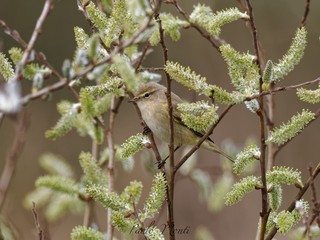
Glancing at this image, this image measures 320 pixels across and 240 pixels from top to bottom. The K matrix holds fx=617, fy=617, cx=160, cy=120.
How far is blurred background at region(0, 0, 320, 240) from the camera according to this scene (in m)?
5.77

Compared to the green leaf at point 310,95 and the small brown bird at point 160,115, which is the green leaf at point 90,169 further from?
the small brown bird at point 160,115

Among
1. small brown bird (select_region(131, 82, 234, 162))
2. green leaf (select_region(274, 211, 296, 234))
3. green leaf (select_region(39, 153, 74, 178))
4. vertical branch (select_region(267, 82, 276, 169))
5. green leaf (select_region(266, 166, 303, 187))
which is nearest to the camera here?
green leaf (select_region(274, 211, 296, 234))

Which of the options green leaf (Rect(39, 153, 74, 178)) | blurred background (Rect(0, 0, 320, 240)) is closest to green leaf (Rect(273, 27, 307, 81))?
green leaf (Rect(39, 153, 74, 178))

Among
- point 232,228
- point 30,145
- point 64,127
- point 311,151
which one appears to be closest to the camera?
point 64,127

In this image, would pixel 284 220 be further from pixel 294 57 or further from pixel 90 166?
pixel 90 166

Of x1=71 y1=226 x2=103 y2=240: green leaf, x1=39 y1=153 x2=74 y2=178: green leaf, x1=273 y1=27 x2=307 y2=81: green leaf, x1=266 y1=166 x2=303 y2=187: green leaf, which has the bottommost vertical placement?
x1=71 y1=226 x2=103 y2=240: green leaf

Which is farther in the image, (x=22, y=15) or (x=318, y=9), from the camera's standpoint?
(x=22, y=15)

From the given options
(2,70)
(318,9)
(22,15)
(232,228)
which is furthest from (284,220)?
(22,15)

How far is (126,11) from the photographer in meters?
1.74

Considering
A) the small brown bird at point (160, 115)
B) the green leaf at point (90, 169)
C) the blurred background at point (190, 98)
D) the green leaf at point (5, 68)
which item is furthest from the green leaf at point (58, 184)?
the blurred background at point (190, 98)

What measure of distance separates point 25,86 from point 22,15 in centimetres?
138

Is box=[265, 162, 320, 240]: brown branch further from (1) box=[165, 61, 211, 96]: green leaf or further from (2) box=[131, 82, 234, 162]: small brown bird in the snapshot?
(2) box=[131, 82, 234, 162]: small brown bird

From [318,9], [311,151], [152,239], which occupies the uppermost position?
[318,9]

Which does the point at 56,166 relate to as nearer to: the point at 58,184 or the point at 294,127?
the point at 58,184
